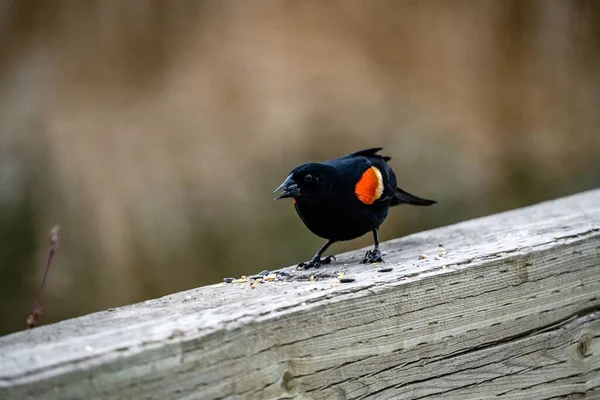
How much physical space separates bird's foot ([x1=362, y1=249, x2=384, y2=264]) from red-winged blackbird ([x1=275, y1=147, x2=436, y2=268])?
22 centimetres

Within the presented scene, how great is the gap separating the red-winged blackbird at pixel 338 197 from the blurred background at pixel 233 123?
3582mm

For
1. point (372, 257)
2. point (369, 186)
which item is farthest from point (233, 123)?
point (372, 257)

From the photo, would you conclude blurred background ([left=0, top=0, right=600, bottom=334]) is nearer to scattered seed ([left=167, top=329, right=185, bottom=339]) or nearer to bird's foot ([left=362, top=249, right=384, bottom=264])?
bird's foot ([left=362, top=249, right=384, bottom=264])

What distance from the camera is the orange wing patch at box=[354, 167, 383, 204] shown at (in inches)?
114

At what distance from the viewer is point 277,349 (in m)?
1.53

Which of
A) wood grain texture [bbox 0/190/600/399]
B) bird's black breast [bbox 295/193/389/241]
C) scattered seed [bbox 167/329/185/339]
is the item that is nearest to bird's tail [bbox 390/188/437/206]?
bird's black breast [bbox 295/193/389/241]

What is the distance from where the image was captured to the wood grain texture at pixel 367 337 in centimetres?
135

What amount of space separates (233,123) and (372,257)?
427 cm

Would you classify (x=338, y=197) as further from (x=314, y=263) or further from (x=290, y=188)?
(x=314, y=263)

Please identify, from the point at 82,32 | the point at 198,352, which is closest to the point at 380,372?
the point at 198,352

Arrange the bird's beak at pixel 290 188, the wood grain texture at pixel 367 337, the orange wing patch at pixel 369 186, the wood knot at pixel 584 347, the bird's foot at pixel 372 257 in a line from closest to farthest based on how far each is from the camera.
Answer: the wood grain texture at pixel 367 337 < the wood knot at pixel 584 347 < the bird's foot at pixel 372 257 < the bird's beak at pixel 290 188 < the orange wing patch at pixel 369 186

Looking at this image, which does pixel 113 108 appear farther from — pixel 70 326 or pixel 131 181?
pixel 70 326

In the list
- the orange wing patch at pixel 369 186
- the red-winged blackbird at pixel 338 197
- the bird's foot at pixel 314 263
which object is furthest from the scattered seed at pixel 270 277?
the orange wing patch at pixel 369 186

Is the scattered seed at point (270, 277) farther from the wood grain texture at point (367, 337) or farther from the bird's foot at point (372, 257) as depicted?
A: the bird's foot at point (372, 257)
